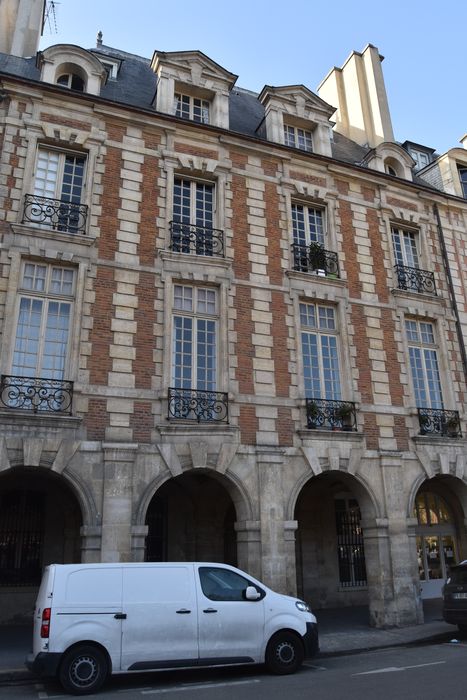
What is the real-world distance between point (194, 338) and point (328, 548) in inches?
277

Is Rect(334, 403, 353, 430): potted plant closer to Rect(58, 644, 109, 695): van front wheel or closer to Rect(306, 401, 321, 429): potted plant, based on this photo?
Rect(306, 401, 321, 429): potted plant

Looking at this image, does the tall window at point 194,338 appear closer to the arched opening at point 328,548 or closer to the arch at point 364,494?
the arch at point 364,494

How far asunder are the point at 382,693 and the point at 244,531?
4.75 metres

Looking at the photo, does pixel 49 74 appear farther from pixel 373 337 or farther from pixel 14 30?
pixel 373 337

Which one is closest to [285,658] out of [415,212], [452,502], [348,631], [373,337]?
[348,631]

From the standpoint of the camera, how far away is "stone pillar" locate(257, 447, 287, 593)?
34.0 ft

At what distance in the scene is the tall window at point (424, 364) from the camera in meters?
13.7

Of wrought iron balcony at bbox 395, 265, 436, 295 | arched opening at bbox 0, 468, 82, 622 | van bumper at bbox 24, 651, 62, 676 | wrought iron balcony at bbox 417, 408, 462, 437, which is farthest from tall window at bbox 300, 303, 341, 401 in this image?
van bumper at bbox 24, 651, 62, 676

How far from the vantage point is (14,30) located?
50.2 feet

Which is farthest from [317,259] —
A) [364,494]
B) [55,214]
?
[55,214]

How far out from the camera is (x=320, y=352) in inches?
500

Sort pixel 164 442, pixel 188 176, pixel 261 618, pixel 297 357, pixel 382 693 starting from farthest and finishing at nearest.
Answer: pixel 188 176
pixel 297 357
pixel 164 442
pixel 261 618
pixel 382 693

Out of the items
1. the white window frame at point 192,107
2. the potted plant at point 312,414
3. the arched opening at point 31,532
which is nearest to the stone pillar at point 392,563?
the potted plant at point 312,414

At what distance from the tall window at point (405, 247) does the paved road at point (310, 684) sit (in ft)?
32.4
